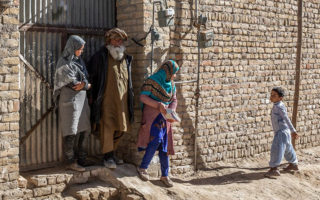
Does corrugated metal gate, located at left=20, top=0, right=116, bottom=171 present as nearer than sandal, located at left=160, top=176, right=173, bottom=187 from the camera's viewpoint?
Yes

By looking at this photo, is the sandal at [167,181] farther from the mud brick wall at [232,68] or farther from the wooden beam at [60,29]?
the wooden beam at [60,29]

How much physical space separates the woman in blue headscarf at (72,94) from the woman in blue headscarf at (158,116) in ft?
2.45

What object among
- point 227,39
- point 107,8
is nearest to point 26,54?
point 107,8

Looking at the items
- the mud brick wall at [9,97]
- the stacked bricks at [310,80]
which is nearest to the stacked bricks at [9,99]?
the mud brick wall at [9,97]

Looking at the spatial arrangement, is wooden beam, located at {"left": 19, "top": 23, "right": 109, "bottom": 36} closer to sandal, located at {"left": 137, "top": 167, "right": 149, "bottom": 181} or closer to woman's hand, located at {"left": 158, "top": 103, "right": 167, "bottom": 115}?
woman's hand, located at {"left": 158, "top": 103, "right": 167, "bottom": 115}

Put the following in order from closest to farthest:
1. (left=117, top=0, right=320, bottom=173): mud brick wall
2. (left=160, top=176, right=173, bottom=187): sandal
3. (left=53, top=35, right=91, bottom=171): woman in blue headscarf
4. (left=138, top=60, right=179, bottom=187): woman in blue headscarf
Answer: (left=53, top=35, right=91, bottom=171): woman in blue headscarf, (left=138, top=60, right=179, bottom=187): woman in blue headscarf, (left=160, top=176, right=173, bottom=187): sandal, (left=117, top=0, right=320, bottom=173): mud brick wall

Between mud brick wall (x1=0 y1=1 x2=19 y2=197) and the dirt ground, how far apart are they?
6.47 feet

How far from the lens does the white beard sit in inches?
221

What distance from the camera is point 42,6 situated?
557cm

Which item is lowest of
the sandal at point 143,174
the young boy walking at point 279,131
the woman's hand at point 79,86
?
the sandal at point 143,174

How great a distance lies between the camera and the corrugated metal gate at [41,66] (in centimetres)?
543

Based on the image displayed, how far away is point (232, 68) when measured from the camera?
7.30 metres

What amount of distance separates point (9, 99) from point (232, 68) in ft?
12.1

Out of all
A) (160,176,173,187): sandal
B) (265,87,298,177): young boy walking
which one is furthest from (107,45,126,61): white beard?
(265,87,298,177): young boy walking
